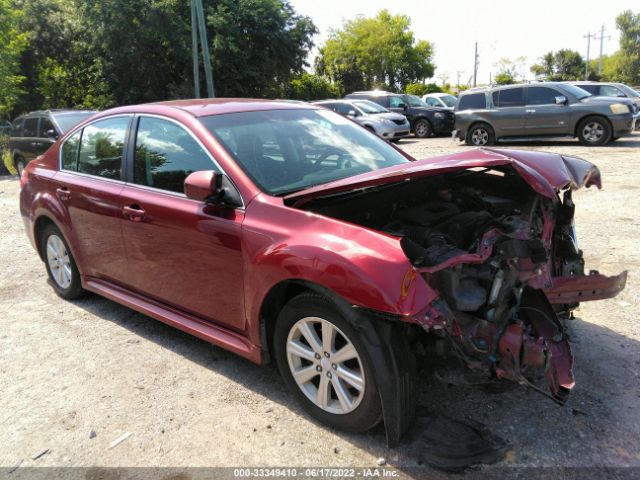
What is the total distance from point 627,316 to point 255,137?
3039 mm

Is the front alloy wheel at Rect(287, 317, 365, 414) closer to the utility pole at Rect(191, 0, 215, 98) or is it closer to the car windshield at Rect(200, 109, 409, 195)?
the car windshield at Rect(200, 109, 409, 195)

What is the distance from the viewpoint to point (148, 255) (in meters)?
3.77

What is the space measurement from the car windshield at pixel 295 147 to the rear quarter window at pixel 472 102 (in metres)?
12.8

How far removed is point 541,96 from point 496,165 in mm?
13750

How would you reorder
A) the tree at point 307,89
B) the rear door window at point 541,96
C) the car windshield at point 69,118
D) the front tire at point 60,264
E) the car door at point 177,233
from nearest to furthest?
the car door at point 177,233 < the front tire at point 60,264 < the car windshield at point 69,118 < the rear door window at point 541,96 < the tree at point 307,89

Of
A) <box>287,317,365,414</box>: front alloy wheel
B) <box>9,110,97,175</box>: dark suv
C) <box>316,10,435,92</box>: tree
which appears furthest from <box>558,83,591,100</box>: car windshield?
<box>316,10,435,92</box>: tree

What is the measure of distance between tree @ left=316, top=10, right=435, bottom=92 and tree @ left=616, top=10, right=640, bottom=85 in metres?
30.1

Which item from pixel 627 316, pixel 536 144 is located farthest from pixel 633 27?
pixel 627 316

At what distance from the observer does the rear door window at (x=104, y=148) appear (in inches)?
162

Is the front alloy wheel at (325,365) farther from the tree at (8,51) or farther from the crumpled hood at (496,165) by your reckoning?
the tree at (8,51)

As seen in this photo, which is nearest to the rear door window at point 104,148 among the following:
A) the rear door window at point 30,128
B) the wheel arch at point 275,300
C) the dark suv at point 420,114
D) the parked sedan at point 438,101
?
the wheel arch at point 275,300

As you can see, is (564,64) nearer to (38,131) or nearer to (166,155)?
(38,131)

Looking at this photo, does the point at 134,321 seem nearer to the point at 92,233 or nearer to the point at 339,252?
the point at 92,233

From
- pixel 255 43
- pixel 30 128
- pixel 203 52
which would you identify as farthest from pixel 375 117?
pixel 255 43
